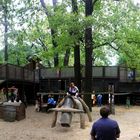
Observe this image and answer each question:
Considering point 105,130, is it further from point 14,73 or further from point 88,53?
point 14,73

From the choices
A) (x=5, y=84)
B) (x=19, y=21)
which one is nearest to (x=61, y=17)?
(x=19, y=21)

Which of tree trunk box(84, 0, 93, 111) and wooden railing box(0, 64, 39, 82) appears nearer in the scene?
tree trunk box(84, 0, 93, 111)

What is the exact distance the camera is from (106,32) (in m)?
27.1

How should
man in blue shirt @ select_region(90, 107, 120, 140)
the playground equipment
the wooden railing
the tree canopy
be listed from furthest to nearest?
the wooden railing, the tree canopy, the playground equipment, man in blue shirt @ select_region(90, 107, 120, 140)

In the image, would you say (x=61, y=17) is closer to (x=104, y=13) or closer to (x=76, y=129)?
(x=104, y=13)

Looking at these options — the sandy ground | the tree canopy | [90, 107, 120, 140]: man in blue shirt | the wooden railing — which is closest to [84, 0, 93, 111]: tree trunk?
the tree canopy

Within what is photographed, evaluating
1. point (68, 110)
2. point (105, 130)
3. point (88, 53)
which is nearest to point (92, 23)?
point (88, 53)

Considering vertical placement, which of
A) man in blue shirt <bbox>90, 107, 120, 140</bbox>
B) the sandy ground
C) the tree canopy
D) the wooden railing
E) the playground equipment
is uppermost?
the tree canopy

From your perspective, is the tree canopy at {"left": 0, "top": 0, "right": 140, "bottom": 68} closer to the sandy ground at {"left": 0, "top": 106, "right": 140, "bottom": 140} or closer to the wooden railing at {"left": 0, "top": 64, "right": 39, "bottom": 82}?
the wooden railing at {"left": 0, "top": 64, "right": 39, "bottom": 82}

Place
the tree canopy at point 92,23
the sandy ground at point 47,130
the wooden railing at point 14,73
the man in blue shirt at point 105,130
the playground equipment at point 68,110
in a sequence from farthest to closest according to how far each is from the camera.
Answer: the wooden railing at point 14,73, the tree canopy at point 92,23, the playground equipment at point 68,110, the sandy ground at point 47,130, the man in blue shirt at point 105,130

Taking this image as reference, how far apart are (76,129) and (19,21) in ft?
43.5

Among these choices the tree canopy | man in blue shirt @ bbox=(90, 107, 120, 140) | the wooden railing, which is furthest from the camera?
the wooden railing

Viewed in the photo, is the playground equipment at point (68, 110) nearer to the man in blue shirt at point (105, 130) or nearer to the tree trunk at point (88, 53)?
the tree trunk at point (88, 53)

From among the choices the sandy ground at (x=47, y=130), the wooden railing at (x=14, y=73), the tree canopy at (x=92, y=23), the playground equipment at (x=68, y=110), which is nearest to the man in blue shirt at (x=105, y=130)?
the sandy ground at (x=47, y=130)
